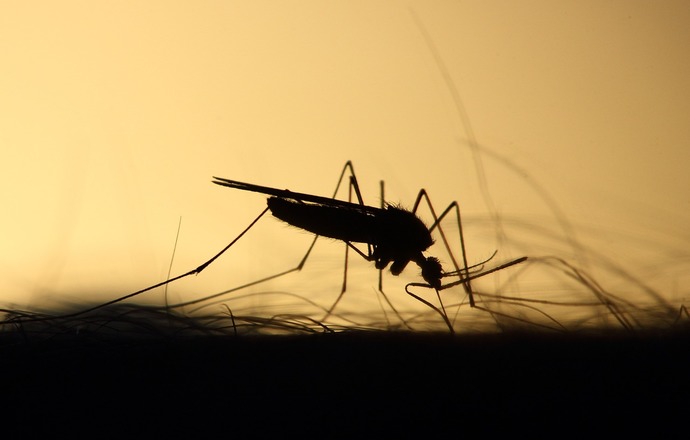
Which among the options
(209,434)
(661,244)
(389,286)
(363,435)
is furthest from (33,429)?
(661,244)

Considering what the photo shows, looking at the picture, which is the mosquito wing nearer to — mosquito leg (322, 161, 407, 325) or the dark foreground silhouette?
mosquito leg (322, 161, 407, 325)

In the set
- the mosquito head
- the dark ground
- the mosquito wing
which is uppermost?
the mosquito wing

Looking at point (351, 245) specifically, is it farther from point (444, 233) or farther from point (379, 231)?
point (444, 233)

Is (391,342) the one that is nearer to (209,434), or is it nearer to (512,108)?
(209,434)

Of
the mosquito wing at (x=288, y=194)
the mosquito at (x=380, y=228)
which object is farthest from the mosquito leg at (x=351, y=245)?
the mosquito wing at (x=288, y=194)

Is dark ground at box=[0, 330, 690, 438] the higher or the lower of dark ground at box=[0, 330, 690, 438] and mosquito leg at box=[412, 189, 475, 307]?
the lower

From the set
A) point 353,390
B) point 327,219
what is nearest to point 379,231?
point 327,219

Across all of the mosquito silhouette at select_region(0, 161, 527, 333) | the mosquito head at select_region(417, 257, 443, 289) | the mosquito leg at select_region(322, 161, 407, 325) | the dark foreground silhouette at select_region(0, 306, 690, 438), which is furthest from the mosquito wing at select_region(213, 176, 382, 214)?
the dark foreground silhouette at select_region(0, 306, 690, 438)
